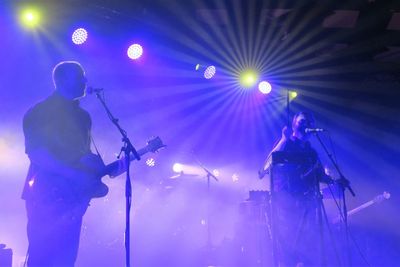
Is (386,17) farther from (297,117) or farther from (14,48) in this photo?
(14,48)

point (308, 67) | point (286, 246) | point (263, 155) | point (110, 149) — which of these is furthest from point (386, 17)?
point (110, 149)

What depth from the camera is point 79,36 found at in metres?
5.86

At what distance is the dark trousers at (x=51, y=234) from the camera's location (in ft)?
8.95

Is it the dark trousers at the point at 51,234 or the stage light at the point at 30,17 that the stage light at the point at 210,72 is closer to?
the stage light at the point at 30,17

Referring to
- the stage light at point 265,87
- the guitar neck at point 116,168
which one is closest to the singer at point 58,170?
the guitar neck at point 116,168

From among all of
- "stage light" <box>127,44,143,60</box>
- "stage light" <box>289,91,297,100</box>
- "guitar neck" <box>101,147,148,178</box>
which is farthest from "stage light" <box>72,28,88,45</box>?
"stage light" <box>289,91,297,100</box>

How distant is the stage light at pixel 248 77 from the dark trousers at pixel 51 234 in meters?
5.45

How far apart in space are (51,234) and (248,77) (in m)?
5.69

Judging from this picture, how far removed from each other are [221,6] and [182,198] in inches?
194

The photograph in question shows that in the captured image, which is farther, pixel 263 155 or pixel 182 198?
pixel 263 155

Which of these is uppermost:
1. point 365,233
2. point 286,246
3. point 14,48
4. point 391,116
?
point 14,48

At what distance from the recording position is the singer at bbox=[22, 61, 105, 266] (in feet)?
9.07

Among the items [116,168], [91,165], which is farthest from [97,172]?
[116,168]

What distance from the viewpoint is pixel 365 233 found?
23.7 feet
